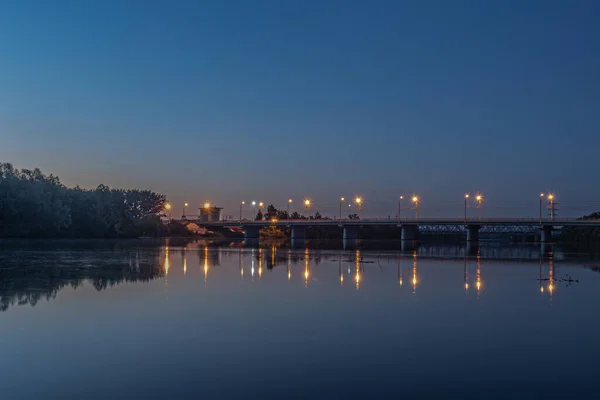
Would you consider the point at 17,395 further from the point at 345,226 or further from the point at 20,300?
the point at 345,226

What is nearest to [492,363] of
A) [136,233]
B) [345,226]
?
[136,233]

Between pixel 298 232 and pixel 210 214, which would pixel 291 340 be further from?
pixel 210 214

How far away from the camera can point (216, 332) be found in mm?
16203

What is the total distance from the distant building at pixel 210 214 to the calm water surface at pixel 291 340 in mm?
158758

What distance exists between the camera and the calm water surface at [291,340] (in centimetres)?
1130

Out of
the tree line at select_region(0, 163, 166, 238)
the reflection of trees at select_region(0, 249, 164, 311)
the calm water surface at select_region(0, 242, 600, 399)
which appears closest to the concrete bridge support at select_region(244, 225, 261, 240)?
the tree line at select_region(0, 163, 166, 238)

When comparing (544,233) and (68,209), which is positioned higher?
(68,209)

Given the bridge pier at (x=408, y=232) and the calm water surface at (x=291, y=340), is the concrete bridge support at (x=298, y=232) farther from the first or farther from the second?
the calm water surface at (x=291, y=340)

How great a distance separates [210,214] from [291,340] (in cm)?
17533

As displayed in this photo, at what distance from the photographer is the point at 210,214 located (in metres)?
188

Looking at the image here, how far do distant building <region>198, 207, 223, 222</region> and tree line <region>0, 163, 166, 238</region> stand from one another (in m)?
29.7

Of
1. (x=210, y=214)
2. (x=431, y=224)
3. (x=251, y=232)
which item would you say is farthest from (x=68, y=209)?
(x=210, y=214)

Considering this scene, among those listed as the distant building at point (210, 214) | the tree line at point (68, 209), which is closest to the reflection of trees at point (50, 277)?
the tree line at point (68, 209)

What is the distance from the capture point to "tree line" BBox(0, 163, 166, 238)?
82.8 m
